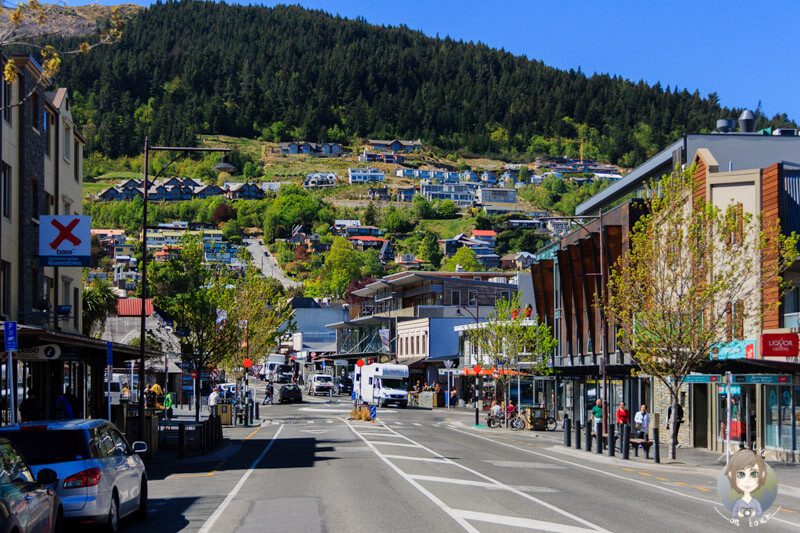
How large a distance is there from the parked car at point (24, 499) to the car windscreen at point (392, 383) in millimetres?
58753

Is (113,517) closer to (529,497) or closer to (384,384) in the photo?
(529,497)

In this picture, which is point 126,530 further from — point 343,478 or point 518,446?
point 518,446

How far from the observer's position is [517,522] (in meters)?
14.8

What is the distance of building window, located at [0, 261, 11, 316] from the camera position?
2925 centimetres

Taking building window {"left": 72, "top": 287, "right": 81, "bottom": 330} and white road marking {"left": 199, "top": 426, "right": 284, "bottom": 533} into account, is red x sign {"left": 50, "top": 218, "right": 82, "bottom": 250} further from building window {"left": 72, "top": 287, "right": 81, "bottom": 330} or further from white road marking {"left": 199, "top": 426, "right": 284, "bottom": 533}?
building window {"left": 72, "top": 287, "right": 81, "bottom": 330}

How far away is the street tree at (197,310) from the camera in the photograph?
45.3m

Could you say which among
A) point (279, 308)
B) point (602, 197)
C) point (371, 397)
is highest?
point (602, 197)

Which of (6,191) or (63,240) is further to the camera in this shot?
(6,191)

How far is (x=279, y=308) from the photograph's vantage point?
220 ft

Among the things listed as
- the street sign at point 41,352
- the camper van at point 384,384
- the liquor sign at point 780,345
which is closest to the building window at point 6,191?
the street sign at point 41,352

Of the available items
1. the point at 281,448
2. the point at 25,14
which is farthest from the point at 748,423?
the point at 25,14

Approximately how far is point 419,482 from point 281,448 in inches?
485

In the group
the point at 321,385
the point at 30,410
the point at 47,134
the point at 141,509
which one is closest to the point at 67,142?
the point at 47,134

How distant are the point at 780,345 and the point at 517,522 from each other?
13.9 m
